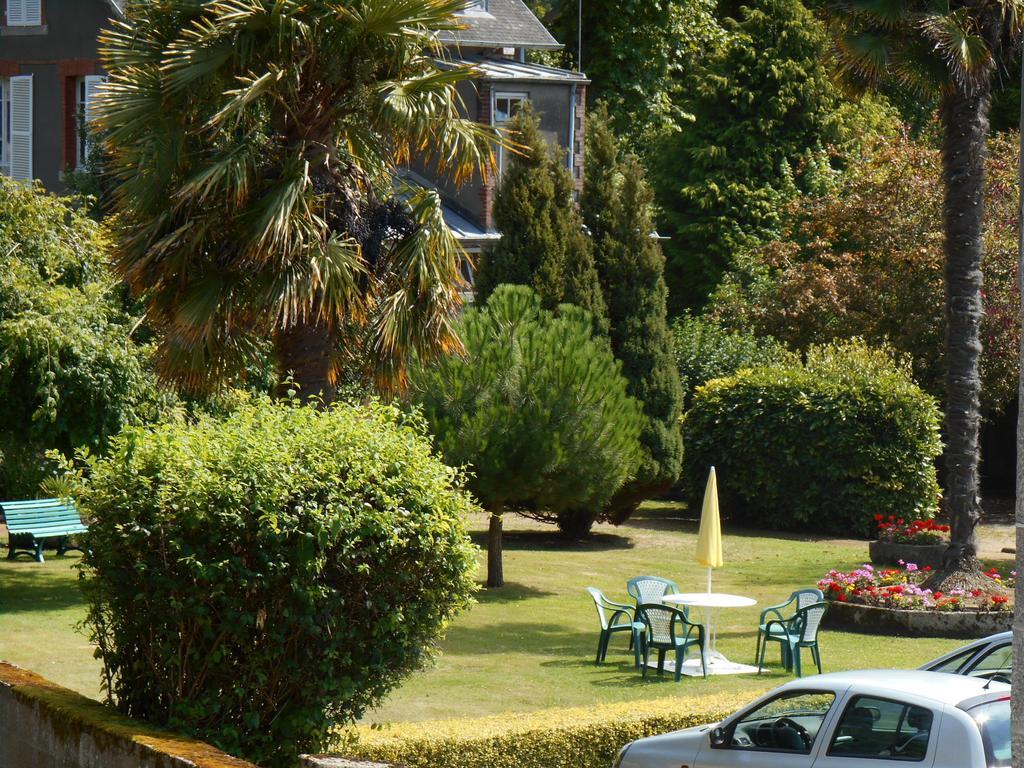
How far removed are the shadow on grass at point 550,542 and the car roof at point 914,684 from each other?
1550 cm

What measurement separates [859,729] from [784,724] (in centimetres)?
62

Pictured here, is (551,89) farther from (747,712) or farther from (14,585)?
(747,712)

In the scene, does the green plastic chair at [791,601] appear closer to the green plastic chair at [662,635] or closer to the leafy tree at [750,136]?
the green plastic chair at [662,635]

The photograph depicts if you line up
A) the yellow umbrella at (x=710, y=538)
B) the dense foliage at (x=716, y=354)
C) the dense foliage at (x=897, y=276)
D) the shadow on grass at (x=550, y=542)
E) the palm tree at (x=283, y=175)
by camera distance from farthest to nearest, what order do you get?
the dense foliage at (x=716, y=354), the dense foliage at (x=897, y=276), the shadow on grass at (x=550, y=542), the yellow umbrella at (x=710, y=538), the palm tree at (x=283, y=175)

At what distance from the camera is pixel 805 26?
42.7m

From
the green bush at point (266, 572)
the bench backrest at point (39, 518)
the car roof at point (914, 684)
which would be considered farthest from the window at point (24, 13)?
the car roof at point (914, 684)

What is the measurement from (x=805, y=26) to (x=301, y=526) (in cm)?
Answer: 3767

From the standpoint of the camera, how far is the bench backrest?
20250mm

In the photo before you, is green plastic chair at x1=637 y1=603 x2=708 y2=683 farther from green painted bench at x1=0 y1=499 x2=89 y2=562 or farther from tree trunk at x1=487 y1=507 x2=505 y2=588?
green painted bench at x1=0 y1=499 x2=89 y2=562

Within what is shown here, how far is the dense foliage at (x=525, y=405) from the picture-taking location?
18.6 meters

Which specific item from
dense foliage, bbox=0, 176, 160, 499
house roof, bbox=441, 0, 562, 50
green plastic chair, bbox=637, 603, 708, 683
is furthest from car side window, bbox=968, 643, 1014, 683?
house roof, bbox=441, 0, 562, 50

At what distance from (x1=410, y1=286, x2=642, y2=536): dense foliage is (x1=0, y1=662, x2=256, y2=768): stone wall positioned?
29.4 ft

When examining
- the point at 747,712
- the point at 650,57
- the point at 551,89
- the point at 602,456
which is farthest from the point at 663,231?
the point at 747,712

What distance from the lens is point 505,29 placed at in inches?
1320
